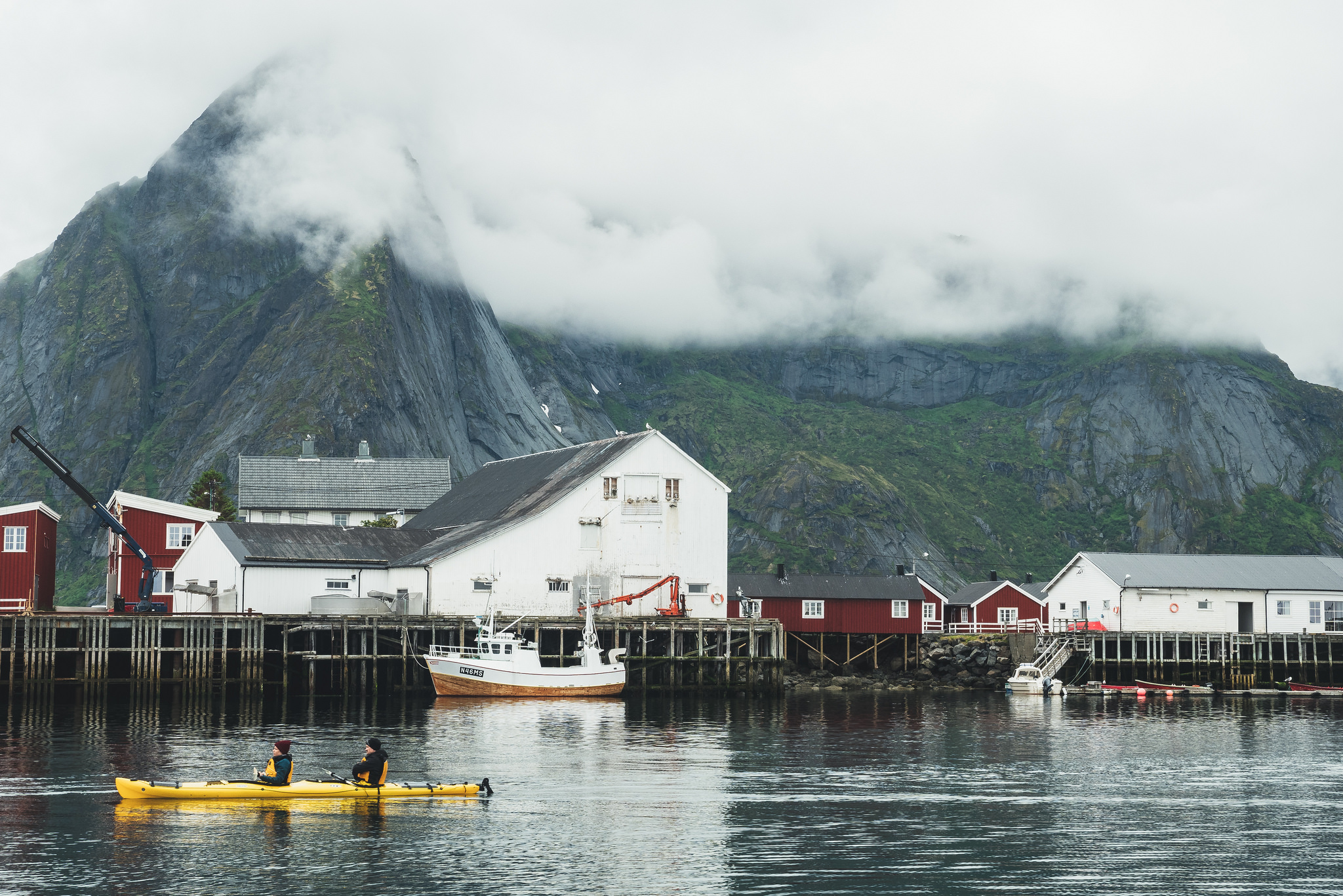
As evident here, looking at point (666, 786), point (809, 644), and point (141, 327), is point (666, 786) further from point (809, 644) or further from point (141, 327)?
point (141, 327)

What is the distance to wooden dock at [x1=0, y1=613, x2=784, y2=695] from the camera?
2589 inches

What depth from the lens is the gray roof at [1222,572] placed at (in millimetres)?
92250

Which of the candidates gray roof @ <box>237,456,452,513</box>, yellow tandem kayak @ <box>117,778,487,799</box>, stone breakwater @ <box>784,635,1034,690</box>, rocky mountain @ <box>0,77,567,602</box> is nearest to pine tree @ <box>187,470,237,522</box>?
gray roof @ <box>237,456,452,513</box>

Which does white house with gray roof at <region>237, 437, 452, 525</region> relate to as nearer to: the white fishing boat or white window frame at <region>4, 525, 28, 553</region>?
white window frame at <region>4, 525, 28, 553</region>

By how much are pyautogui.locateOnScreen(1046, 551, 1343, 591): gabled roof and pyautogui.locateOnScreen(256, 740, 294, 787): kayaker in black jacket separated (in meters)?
69.1

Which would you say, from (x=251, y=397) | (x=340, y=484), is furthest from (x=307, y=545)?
(x=251, y=397)

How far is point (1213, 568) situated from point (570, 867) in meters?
77.0

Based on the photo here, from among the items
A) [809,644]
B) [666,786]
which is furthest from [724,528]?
[666,786]

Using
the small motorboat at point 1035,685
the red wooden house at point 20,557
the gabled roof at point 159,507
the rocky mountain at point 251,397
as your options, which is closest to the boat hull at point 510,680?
the small motorboat at point 1035,685

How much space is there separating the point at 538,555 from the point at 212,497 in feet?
151

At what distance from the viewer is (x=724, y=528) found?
77.8 meters

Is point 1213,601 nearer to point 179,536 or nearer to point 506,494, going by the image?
point 506,494

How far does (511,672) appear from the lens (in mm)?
64750

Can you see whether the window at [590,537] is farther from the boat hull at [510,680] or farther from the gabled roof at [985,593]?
the gabled roof at [985,593]
